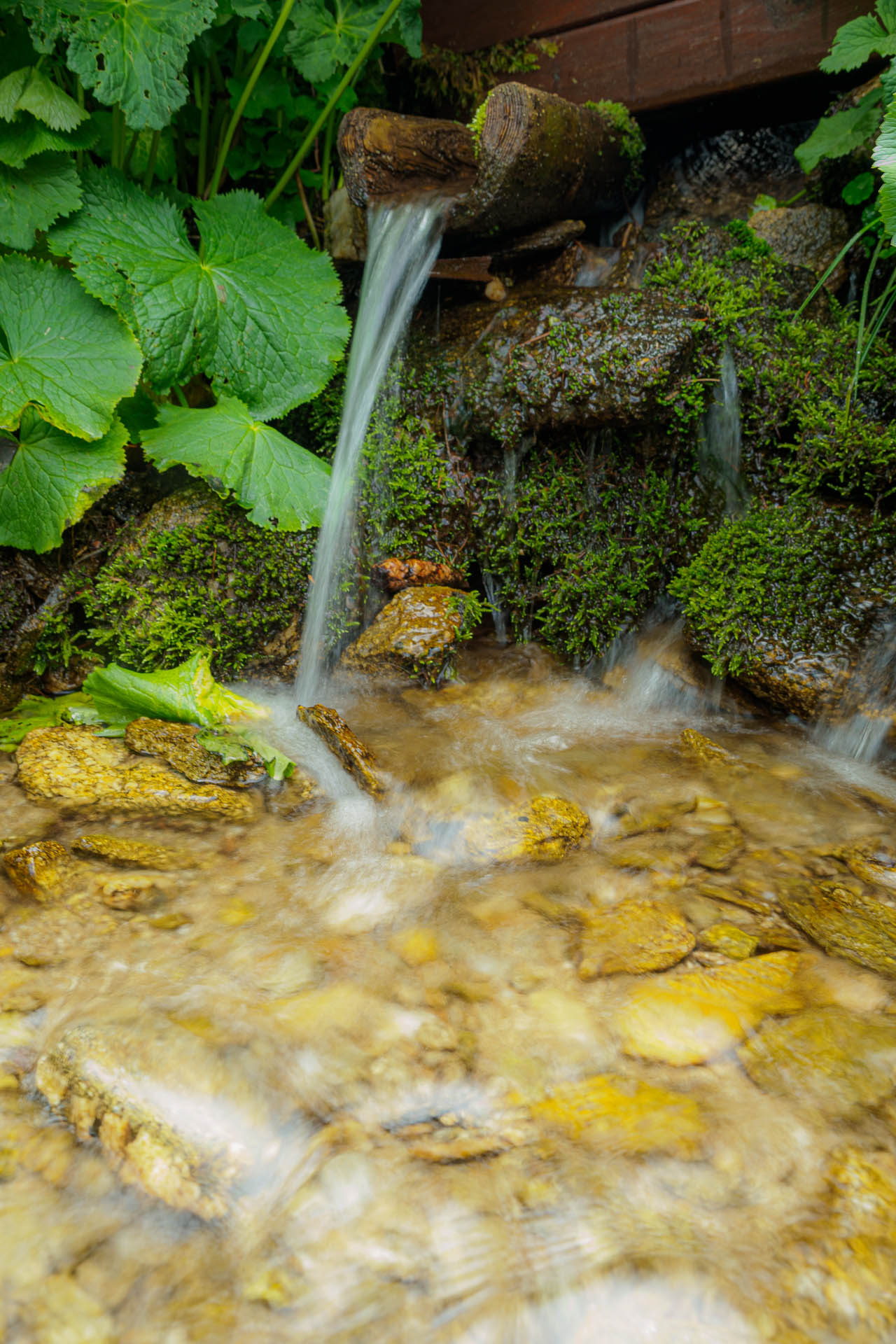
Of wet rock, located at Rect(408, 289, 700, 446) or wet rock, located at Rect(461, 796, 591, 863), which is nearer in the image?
wet rock, located at Rect(461, 796, 591, 863)

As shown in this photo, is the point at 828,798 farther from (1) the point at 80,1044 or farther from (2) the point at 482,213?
(2) the point at 482,213

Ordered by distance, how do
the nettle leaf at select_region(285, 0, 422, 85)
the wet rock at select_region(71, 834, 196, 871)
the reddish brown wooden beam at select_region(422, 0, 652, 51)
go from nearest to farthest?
the wet rock at select_region(71, 834, 196, 871)
the nettle leaf at select_region(285, 0, 422, 85)
the reddish brown wooden beam at select_region(422, 0, 652, 51)

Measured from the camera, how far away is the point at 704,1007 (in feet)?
5.65

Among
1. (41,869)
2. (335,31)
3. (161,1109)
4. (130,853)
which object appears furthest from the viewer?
(335,31)

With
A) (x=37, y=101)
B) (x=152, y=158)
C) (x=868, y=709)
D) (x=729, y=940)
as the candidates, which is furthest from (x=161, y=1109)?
(x=152, y=158)

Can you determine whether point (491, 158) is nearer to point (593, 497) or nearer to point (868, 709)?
point (593, 497)

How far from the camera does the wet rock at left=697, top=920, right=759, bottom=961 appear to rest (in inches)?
74.0

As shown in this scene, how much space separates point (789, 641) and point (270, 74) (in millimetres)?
3606

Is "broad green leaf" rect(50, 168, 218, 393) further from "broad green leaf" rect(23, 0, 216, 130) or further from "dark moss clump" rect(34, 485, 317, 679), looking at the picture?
"dark moss clump" rect(34, 485, 317, 679)

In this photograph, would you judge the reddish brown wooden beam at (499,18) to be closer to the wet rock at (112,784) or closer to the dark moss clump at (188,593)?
the dark moss clump at (188,593)

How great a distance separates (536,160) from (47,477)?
98.4 inches

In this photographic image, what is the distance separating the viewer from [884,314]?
3.12m

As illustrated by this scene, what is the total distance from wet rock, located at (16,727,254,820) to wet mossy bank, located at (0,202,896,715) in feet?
2.28

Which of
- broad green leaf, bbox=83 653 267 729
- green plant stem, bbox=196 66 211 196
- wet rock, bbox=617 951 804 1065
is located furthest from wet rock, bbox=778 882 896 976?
green plant stem, bbox=196 66 211 196
